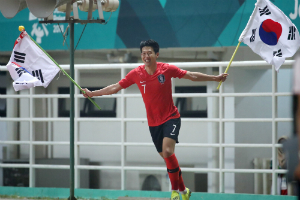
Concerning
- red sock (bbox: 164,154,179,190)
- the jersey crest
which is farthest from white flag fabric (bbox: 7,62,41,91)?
red sock (bbox: 164,154,179,190)

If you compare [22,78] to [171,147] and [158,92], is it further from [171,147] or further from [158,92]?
[171,147]

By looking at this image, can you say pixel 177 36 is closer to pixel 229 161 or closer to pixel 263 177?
pixel 229 161

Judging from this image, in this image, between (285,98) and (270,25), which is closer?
(270,25)

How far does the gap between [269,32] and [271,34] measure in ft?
0.11

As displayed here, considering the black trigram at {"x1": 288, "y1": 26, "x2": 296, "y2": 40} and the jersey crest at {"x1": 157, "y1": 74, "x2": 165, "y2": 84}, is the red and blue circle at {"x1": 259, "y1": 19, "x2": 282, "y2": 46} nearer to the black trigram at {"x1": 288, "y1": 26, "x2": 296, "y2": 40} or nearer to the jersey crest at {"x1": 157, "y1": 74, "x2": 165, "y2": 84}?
the black trigram at {"x1": 288, "y1": 26, "x2": 296, "y2": 40}

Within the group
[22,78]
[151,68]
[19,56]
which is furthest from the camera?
[19,56]

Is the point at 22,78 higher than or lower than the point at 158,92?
higher

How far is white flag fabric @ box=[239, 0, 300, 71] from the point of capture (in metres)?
4.72

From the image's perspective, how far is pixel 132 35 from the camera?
7098 millimetres

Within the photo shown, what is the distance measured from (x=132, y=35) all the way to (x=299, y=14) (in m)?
2.81

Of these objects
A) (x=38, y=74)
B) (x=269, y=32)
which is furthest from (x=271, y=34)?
(x=38, y=74)

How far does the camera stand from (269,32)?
477cm

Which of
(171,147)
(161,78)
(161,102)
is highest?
(161,78)

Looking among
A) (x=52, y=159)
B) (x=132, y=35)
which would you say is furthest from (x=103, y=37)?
(x=52, y=159)
